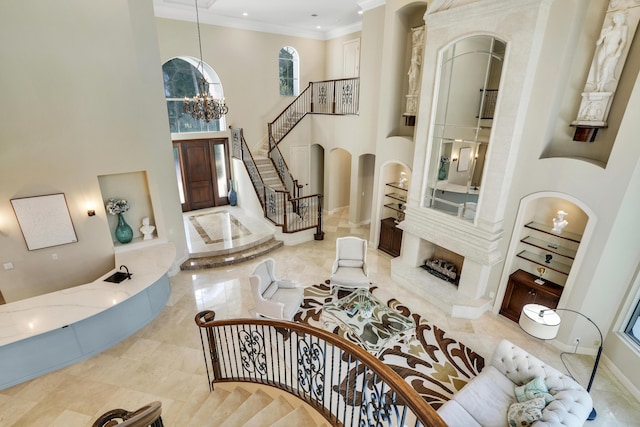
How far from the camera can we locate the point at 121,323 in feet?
17.0

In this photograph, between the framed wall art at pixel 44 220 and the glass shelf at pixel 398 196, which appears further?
the glass shelf at pixel 398 196

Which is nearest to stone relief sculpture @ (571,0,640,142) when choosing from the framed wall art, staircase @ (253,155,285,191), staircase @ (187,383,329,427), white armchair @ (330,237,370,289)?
white armchair @ (330,237,370,289)

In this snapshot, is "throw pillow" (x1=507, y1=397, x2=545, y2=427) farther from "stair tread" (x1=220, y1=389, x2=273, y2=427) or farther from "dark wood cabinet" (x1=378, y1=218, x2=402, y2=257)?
"dark wood cabinet" (x1=378, y1=218, x2=402, y2=257)

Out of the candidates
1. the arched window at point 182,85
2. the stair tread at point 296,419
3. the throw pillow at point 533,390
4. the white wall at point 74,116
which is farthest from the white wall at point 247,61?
the throw pillow at point 533,390

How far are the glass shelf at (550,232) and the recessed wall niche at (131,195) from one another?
7596 mm

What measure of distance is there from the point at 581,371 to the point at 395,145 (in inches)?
213

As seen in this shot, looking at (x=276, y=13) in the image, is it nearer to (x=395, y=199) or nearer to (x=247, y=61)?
(x=247, y=61)

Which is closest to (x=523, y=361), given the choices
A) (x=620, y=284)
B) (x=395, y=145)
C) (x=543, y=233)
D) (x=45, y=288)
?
(x=620, y=284)

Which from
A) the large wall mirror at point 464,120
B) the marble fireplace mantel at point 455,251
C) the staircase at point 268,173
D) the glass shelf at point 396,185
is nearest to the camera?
the large wall mirror at point 464,120

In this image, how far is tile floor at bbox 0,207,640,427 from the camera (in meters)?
4.03

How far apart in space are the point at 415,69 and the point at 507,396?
6.28 metres

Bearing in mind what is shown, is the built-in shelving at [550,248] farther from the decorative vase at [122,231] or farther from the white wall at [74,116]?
the decorative vase at [122,231]

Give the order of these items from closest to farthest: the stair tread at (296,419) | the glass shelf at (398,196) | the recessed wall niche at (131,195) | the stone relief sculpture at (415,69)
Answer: the stair tread at (296,419), the recessed wall niche at (131,195), the stone relief sculpture at (415,69), the glass shelf at (398,196)

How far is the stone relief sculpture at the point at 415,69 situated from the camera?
22.1ft
